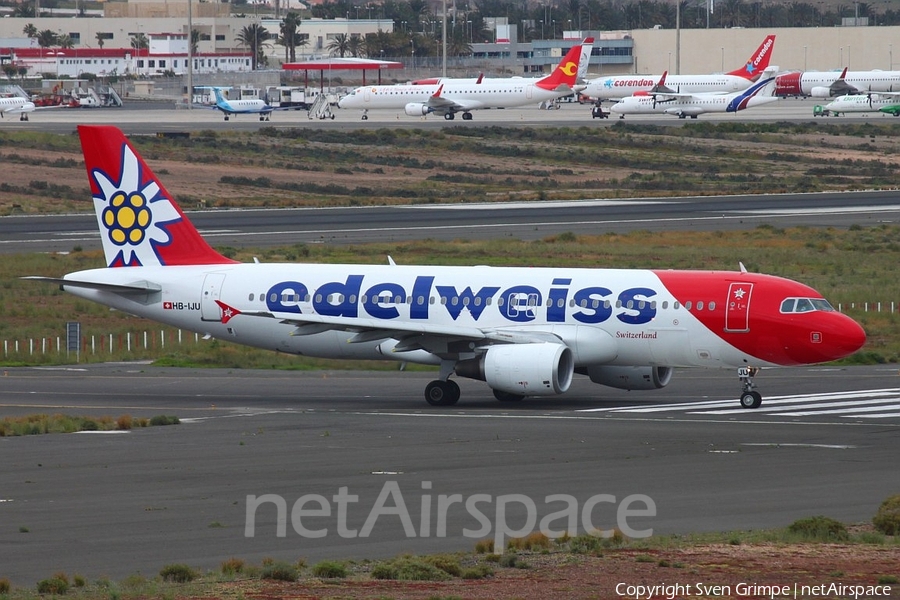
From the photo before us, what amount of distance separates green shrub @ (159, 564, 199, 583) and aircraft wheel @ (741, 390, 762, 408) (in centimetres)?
2322

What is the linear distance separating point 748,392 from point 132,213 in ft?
66.3

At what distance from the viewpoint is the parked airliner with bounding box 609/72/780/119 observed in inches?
6663

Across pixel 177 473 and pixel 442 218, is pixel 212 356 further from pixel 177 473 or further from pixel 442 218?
pixel 442 218

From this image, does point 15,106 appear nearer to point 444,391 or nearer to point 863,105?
point 863,105

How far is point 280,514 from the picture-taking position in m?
23.5

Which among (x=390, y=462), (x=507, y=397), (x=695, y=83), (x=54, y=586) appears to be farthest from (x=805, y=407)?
(x=695, y=83)

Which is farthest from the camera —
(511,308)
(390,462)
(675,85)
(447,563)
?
(675,85)

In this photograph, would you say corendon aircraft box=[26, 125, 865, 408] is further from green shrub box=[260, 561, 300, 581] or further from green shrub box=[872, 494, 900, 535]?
green shrub box=[260, 561, 300, 581]

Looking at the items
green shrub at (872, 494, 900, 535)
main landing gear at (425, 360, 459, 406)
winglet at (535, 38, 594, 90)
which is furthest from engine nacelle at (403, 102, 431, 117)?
green shrub at (872, 494, 900, 535)

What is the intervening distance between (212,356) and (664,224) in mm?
41033

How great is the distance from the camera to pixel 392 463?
95.8ft

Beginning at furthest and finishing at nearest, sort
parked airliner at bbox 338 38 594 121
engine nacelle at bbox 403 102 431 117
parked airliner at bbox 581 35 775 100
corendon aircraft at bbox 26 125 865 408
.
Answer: parked airliner at bbox 581 35 775 100, parked airliner at bbox 338 38 594 121, engine nacelle at bbox 403 102 431 117, corendon aircraft at bbox 26 125 865 408

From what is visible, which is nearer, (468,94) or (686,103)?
(468,94)

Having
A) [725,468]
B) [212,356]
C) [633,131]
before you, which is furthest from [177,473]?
[633,131]
